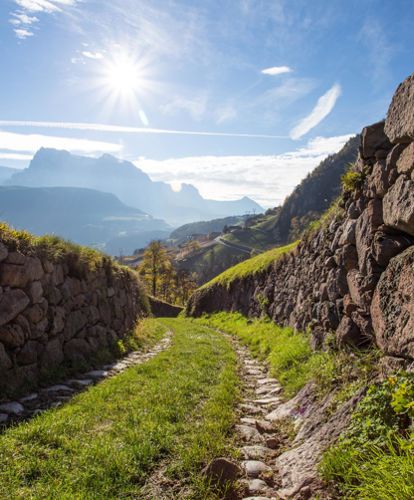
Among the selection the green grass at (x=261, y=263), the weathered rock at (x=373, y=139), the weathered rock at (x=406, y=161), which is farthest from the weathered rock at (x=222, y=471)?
the green grass at (x=261, y=263)

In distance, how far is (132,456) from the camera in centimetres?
486

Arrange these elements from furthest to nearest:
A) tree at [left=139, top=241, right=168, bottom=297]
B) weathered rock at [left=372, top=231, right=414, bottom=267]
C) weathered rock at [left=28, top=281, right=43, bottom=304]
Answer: tree at [left=139, top=241, right=168, bottom=297] < weathered rock at [left=28, top=281, right=43, bottom=304] < weathered rock at [left=372, top=231, right=414, bottom=267]

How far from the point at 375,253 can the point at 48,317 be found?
8.12 m

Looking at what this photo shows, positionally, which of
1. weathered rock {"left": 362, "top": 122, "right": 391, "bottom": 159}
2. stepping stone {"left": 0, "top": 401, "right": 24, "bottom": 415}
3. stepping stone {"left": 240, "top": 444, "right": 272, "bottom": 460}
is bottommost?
stepping stone {"left": 0, "top": 401, "right": 24, "bottom": 415}

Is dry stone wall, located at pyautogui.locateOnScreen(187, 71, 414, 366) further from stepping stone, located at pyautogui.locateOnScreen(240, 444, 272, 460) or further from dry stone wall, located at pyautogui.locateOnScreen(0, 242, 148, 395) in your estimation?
dry stone wall, located at pyautogui.locateOnScreen(0, 242, 148, 395)

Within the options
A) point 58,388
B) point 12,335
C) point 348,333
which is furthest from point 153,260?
point 348,333

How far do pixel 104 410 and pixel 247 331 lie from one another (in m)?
11.9

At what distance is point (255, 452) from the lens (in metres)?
5.36

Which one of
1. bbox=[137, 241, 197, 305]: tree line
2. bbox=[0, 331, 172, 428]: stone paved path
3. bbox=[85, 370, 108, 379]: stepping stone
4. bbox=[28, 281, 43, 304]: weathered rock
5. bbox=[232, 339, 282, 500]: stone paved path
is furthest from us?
bbox=[137, 241, 197, 305]: tree line

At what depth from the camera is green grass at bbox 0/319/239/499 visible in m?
4.19

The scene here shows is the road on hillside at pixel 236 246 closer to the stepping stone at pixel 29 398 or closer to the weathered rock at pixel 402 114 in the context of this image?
the stepping stone at pixel 29 398

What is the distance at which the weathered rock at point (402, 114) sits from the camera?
5.09 metres

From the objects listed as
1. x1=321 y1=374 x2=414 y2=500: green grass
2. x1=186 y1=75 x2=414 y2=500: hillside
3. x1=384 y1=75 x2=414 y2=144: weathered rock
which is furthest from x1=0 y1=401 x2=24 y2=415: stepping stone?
x1=384 y1=75 x2=414 y2=144: weathered rock

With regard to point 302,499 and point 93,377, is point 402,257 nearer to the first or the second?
point 302,499
